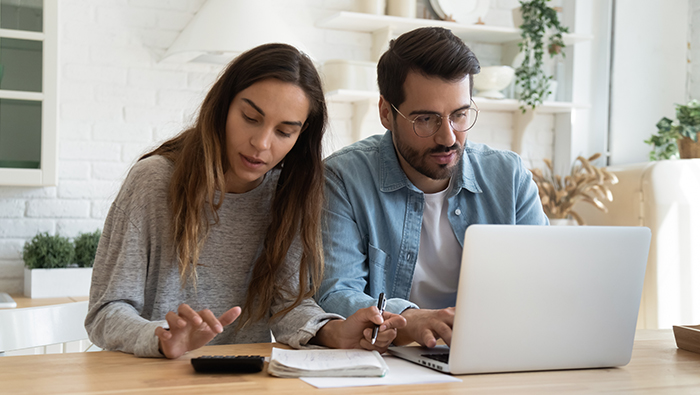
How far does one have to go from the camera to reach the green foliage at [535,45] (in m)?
2.98

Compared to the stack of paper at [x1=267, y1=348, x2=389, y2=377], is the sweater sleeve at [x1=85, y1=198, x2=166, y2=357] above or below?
above

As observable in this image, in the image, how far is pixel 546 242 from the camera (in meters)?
0.99

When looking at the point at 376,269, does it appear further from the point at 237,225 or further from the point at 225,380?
the point at 225,380

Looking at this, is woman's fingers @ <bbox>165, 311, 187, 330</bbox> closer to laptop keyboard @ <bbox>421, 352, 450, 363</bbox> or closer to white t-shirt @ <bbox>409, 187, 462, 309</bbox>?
laptop keyboard @ <bbox>421, 352, 450, 363</bbox>

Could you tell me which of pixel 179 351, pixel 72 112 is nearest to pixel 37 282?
pixel 72 112

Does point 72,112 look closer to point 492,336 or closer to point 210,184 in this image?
point 210,184

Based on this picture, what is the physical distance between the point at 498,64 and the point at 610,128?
635mm

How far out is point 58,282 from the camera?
94.6 inches

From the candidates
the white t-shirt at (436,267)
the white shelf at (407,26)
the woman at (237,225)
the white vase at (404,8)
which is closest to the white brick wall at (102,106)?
the white shelf at (407,26)

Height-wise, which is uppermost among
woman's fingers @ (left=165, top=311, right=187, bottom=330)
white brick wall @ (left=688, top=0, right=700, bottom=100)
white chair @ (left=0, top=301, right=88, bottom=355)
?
white brick wall @ (left=688, top=0, right=700, bottom=100)

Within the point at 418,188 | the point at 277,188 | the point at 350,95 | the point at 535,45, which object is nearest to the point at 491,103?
the point at 535,45

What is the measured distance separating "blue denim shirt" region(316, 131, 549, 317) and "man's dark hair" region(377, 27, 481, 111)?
152 mm

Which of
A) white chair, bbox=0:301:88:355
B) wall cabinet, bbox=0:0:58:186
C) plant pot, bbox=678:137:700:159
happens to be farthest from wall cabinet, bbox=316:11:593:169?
white chair, bbox=0:301:88:355

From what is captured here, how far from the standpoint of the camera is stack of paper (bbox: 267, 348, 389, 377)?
96cm
